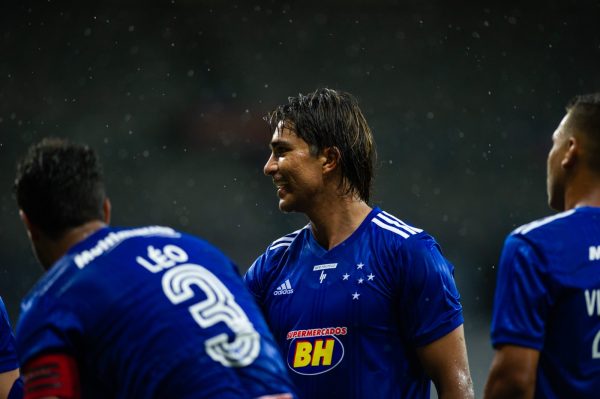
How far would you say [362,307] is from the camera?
325cm

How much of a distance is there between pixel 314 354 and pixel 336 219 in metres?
0.58

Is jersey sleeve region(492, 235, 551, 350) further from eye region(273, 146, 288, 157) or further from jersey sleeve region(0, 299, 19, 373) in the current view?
jersey sleeve region(0, 299, 19, 373)

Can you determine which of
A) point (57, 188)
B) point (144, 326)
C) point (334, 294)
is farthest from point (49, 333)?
point (334, 294)

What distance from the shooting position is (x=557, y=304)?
2379mm

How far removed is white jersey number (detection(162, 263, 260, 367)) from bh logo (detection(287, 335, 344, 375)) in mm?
1073

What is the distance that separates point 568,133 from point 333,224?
1.20 metres

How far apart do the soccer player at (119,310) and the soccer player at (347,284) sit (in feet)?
3.36

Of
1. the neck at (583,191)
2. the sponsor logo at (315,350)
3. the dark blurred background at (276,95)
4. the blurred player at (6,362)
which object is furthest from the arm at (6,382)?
the dark blurred background at (276,95)

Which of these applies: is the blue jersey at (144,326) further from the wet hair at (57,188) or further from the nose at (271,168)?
the nose at (271,168)

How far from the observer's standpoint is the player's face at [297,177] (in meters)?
3.55

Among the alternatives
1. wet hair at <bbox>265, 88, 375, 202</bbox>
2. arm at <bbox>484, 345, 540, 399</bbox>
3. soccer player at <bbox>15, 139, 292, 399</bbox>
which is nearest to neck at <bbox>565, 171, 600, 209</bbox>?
arm at <bbox>484, 345, 540, 399</bbox>

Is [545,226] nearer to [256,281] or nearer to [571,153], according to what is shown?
[571,153]

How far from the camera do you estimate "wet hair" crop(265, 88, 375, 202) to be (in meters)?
3.63

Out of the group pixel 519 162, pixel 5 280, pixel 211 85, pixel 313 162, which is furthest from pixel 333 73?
pixel 313 162
